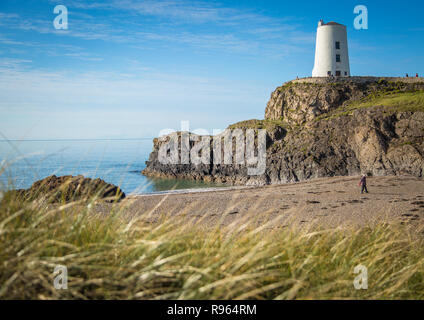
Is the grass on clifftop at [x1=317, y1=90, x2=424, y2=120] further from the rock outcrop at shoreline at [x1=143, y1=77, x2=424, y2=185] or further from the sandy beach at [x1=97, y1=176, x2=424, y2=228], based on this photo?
the sandy beach at [x1=97, y1=176, x2=424, y2=228]

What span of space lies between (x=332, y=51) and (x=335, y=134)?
21799 mm

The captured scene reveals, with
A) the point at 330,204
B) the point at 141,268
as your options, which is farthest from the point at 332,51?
the point at 141,268

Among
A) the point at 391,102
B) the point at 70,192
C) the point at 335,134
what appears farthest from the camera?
the point at 391,102

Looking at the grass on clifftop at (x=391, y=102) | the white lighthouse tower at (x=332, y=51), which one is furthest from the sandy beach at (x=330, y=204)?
the white lighthouse tower at (x=332, y=51)

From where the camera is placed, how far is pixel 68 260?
2.65m

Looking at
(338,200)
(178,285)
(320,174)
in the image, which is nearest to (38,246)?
(178,285)

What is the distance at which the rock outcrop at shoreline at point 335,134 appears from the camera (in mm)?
35562

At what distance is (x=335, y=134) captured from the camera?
41.7 m

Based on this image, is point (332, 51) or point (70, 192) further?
point (332, 51)

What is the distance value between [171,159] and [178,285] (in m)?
51.6

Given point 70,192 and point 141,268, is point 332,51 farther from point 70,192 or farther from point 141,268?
point 141,268

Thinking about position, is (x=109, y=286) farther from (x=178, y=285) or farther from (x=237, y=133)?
(x=237, y=133)

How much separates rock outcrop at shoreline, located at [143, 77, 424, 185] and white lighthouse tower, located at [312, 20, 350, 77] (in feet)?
9.86

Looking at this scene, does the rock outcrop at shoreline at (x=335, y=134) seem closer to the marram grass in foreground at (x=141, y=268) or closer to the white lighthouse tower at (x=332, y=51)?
the white lighthouse tower at (x=332, y=51)
